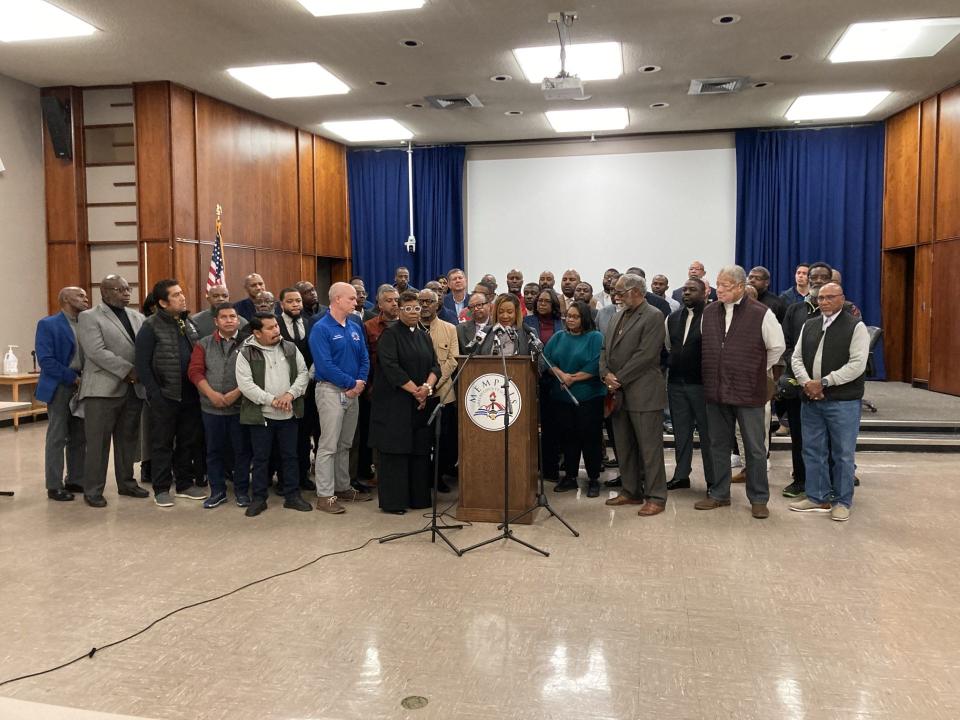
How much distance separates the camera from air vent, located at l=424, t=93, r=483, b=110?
9750 millimetres

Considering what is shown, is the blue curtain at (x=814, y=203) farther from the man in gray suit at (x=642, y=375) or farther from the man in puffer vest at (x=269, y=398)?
the man in puffer vest at (x=269, y=398)

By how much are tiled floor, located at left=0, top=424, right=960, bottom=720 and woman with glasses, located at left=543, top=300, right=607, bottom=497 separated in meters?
0.60

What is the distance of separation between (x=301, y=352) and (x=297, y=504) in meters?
1.13

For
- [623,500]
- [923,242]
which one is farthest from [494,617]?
[923,242]

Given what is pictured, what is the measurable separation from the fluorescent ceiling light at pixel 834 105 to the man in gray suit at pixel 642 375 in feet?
21.1

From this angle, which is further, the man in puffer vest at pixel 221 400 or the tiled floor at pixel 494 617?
the man in puffer vest at pixel 221 400

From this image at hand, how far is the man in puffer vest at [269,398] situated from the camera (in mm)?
5098

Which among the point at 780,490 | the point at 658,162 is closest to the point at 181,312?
the point at 780,490

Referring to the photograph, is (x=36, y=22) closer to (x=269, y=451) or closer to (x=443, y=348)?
(x=269, y=451)

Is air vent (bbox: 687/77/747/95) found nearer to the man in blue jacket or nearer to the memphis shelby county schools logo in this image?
the memphis shelby county schools logo

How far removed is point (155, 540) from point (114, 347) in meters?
1.54

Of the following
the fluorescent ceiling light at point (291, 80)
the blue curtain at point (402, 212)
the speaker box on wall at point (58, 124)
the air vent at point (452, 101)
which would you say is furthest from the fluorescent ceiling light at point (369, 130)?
the speaker box on wall at point (58, 124)

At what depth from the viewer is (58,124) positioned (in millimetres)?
9148

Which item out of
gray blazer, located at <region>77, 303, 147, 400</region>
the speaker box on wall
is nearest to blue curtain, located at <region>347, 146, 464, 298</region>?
the speaker box on wall
